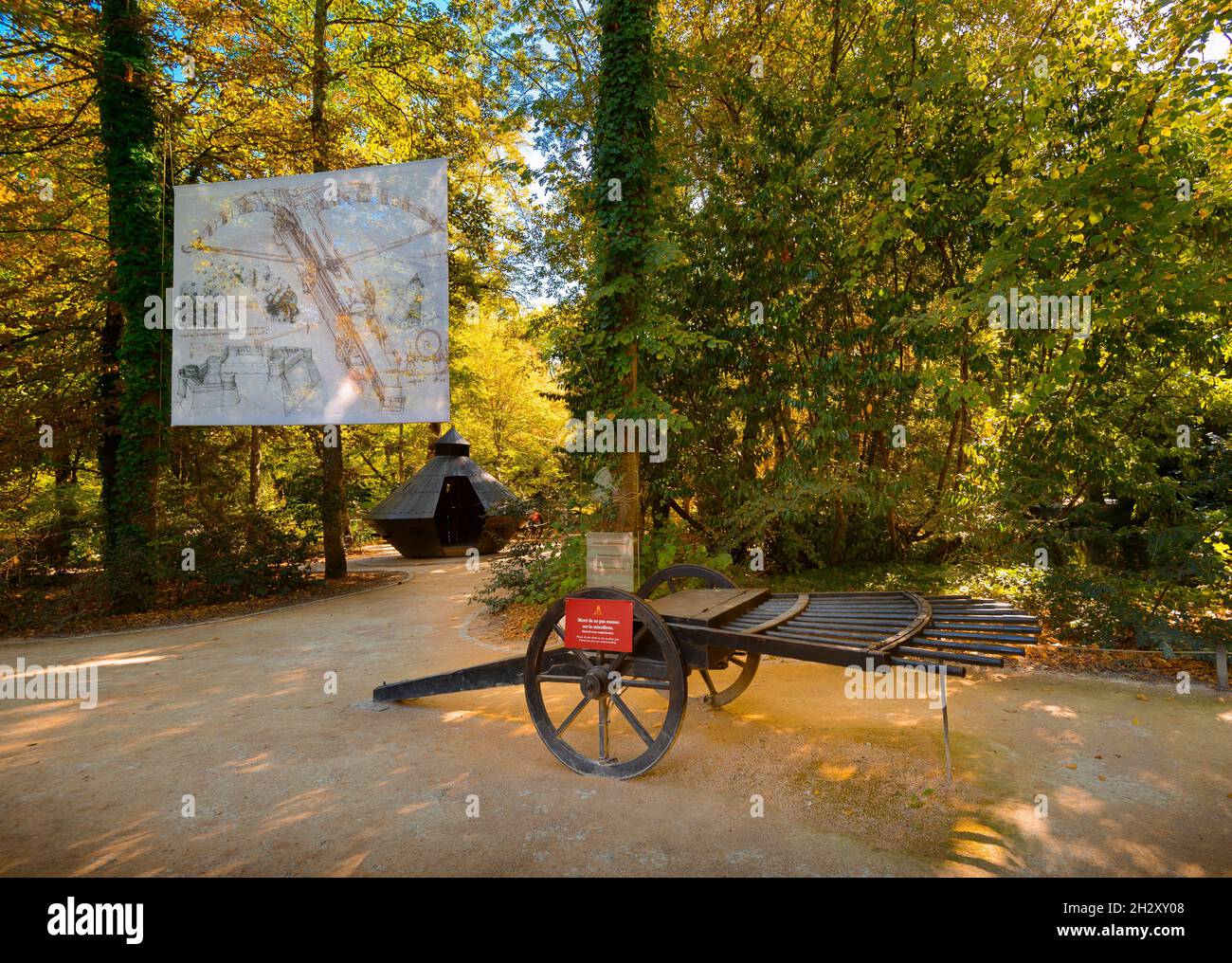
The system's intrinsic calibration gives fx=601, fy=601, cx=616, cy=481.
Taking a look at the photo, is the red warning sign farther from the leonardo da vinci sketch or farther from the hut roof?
the hut roof

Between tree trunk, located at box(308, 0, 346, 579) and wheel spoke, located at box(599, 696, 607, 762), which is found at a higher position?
tree trunk, located at box(308, 0, 346, 579)

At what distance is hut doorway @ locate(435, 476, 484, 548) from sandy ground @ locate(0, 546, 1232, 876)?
11166 mm

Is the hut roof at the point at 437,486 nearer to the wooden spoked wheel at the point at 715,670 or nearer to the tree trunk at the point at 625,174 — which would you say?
the tree trunk at the point at 625,174

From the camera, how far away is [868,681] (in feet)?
18.4

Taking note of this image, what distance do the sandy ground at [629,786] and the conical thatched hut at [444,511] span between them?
10.4 m

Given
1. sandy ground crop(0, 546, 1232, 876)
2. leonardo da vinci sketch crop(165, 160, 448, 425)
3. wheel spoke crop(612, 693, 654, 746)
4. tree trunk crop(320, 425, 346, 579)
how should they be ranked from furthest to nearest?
tree trunk crop(320, 425, 346, 579) → leonardo da vinci sketch crop(165, 160, 448, 425) → wheel spoke crop(612, 693, 654, 746) → sandy ground crop(0, 546, 1232, 876)

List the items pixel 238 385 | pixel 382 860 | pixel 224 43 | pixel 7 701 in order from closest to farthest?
pixel 382 860, pixel 7 701, pixel 238 385, pixel 224 43

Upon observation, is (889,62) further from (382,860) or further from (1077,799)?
(382,860)

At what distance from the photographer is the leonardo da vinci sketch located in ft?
23.5

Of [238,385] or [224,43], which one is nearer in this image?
[238,385]

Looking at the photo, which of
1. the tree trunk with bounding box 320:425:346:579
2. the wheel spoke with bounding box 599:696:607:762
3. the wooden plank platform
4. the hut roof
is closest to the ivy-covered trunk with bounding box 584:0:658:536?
the wooden plank platform

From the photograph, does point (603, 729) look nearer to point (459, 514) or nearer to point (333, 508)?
point (333, 508)

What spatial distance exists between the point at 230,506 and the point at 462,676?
974 cm

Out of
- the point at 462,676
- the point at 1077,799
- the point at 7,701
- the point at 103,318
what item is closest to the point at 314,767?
the point at 462,676
